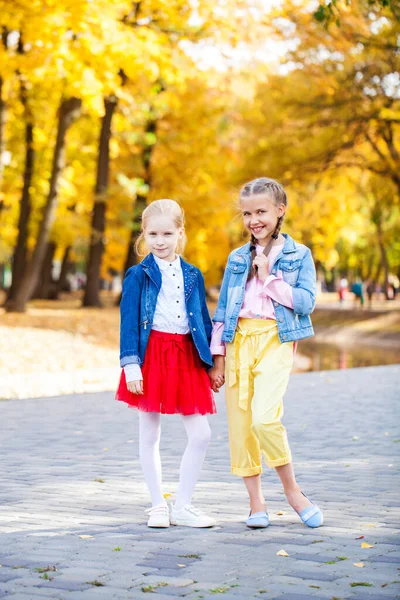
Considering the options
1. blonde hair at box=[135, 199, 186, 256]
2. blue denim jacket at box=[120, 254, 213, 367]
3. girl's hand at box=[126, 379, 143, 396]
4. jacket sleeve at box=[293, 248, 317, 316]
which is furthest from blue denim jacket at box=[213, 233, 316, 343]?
girl's hand at box=[126, 379, 143, 396]

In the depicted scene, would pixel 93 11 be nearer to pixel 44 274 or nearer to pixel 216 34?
pixel 216 34

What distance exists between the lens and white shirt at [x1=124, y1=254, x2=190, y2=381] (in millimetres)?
5672

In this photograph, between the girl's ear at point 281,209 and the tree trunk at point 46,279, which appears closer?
the girl's ear at point 281,209

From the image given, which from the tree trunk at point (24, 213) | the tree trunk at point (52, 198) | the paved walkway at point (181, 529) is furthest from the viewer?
the tree trunk at point (24, 213)

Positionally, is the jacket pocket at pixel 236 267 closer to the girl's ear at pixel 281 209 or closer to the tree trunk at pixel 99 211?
the girl's ear at pixel 281 209

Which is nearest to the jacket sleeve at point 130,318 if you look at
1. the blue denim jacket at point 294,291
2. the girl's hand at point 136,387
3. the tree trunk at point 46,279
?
the girl's hand at point 136,387

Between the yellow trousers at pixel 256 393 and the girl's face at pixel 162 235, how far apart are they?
571mm

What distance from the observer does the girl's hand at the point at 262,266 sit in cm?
550

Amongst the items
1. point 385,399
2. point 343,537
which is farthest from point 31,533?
point 385,399

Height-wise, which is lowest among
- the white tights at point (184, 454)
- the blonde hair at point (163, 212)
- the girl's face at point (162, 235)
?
the white tights at point (184, 454)

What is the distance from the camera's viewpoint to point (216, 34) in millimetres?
20406

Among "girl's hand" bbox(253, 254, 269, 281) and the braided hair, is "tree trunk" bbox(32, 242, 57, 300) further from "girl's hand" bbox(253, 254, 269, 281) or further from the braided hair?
"girl's hand" bbox(253, 254, 269, 281)

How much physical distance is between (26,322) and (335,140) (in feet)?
50.7

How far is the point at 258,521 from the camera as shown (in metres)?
5.43
